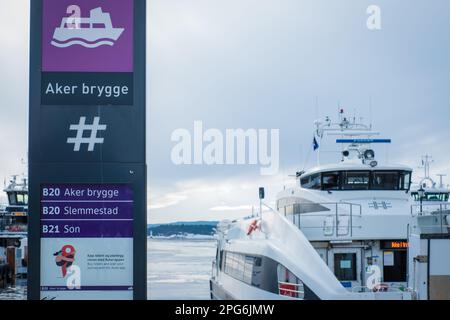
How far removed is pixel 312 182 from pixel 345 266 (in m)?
3.88

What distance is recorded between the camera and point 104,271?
668 centimetres

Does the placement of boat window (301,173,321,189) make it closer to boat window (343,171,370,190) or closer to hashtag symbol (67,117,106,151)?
boat window (343,171,370,190)

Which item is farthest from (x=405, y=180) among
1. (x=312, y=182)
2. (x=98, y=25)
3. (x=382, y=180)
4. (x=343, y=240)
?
(x=98, y=25)

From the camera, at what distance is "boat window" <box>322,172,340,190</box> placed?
56.9ft

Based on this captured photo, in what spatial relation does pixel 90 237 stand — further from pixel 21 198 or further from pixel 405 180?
pixel 21 198

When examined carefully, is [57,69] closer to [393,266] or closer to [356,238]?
[356,238]

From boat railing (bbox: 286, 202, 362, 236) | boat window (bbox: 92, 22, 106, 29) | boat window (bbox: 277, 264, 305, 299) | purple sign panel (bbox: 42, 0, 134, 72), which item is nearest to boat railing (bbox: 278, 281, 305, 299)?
boat window (bbox: 277, 264, 305, 299)

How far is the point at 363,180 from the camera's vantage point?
680 inches

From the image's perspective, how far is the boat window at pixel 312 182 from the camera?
691 inches

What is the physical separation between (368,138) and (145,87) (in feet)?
46.7

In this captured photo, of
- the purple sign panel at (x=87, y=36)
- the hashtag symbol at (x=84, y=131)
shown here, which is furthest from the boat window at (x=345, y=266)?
the purple sign panel at (x=87, y=36)

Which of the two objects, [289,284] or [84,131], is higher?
[84,131]

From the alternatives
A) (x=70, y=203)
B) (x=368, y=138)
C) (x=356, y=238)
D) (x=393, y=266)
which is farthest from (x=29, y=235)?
(x=368, y=138)


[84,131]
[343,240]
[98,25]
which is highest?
[98,25]
